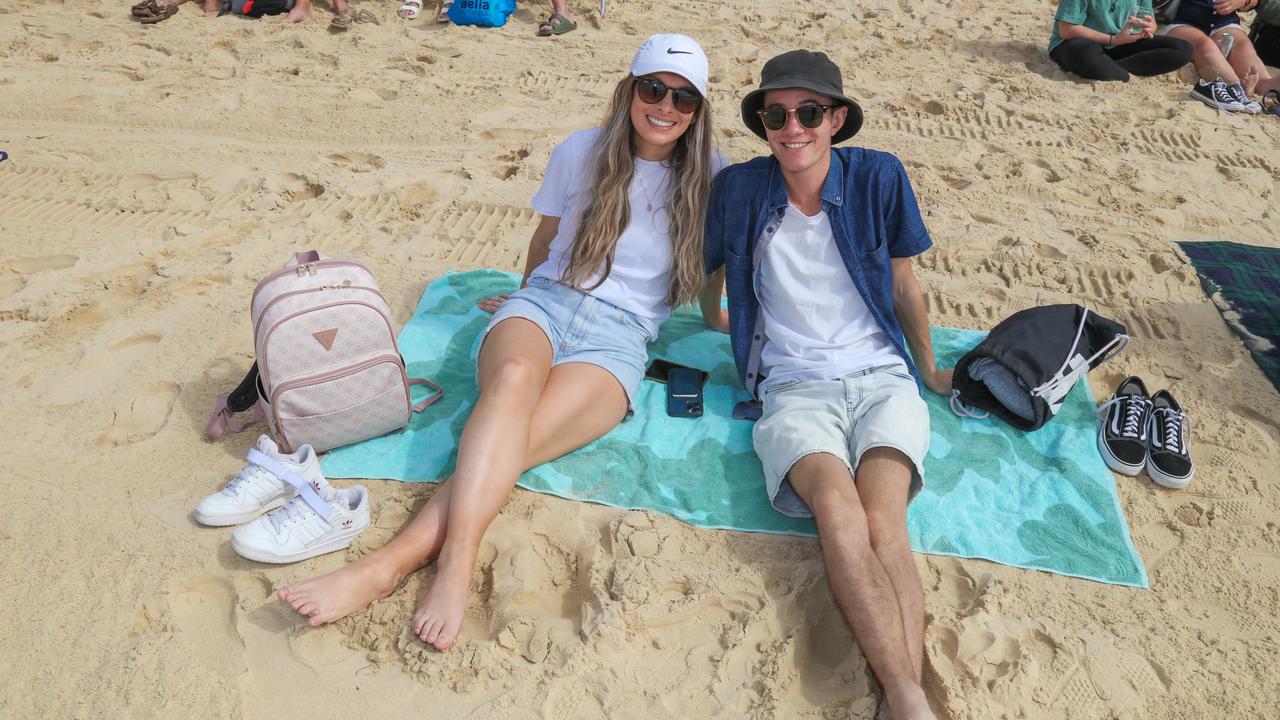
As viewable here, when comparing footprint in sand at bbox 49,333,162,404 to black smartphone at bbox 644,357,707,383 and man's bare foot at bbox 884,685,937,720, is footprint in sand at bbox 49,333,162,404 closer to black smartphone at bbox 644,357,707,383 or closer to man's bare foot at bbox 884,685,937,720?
black smartphone at bbox 644,357,707,383

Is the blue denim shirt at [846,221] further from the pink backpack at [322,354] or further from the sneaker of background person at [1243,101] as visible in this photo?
the sneaker of background person at [1243,101]

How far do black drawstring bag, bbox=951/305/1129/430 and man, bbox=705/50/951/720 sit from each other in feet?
0.68

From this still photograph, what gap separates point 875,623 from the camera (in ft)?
7.11

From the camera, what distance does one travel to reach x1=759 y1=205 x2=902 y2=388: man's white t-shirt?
287 cm

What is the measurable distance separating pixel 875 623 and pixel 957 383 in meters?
1.39

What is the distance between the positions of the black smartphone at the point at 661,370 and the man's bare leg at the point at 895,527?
37.3 inches

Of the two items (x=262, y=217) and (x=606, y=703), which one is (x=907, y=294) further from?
(x=262, y=217)

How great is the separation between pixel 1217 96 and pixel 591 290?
566 cm

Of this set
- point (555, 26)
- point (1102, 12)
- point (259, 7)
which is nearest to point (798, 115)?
point (555, 26)

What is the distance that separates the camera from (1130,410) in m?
3.17

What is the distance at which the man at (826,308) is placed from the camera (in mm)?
2525

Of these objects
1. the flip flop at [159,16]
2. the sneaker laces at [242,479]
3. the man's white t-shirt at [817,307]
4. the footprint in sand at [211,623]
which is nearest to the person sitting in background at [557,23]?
the flip flop at [159,16]

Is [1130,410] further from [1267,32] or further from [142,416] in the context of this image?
[1267,32]

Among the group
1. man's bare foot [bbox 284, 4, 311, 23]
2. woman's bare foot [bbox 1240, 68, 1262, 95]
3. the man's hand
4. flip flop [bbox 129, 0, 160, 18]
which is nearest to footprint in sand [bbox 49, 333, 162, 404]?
the man's hand
